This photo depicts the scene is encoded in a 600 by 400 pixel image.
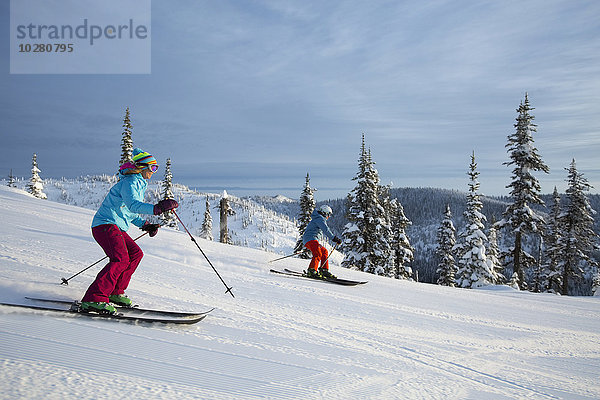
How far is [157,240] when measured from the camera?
10.3 m

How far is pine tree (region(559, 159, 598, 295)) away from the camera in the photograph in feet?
96.1

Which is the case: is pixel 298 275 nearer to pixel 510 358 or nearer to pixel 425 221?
pixel 510 358

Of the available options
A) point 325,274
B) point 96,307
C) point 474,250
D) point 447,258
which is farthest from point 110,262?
point 447,258

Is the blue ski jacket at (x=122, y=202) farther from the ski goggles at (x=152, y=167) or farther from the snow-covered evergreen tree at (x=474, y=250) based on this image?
the snow-covered evergreen tree at (x=474, y=250)

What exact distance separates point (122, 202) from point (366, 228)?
2445 cm

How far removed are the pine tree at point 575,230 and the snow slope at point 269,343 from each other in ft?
89.3

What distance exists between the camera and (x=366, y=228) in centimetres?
2738

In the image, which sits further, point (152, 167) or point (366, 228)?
point (366, 228)

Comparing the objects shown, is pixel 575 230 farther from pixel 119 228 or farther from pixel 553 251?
pixel 119 228

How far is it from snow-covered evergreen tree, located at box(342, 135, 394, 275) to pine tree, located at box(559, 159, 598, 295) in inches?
655

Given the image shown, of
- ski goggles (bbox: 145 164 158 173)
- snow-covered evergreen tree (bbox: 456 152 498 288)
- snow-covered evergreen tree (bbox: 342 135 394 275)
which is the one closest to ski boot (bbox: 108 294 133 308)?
ski goggles (bbox: 145 164 158 173)

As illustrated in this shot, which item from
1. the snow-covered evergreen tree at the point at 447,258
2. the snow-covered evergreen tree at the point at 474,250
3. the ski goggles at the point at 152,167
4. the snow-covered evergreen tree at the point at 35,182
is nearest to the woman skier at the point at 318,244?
the ski goggles at the point at 152,167

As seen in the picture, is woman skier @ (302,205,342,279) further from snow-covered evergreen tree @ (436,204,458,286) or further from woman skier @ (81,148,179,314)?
snow-covered evergreen tree @ (436,204,458,286)

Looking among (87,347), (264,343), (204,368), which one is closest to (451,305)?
(264,343)
